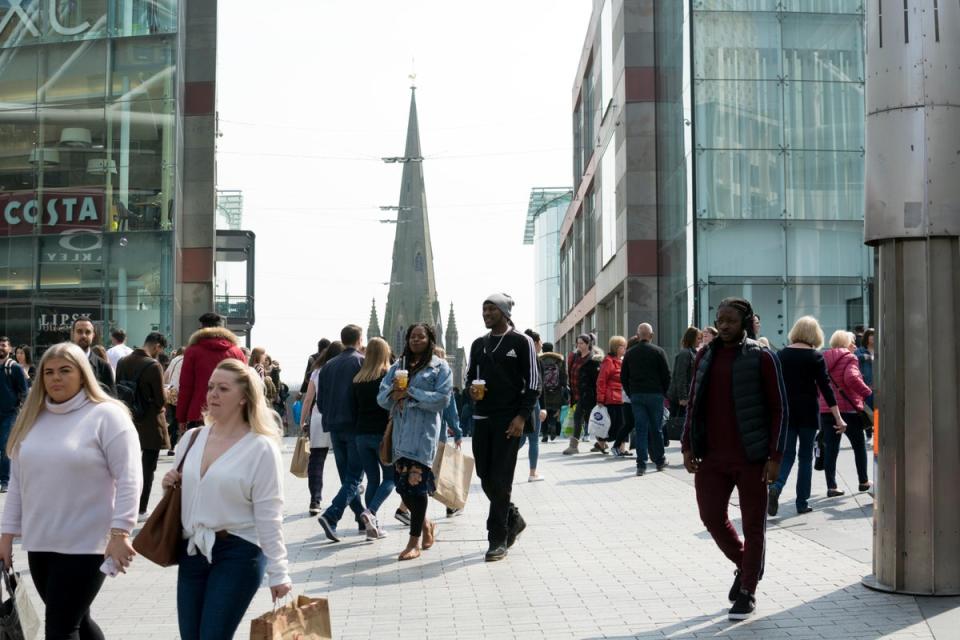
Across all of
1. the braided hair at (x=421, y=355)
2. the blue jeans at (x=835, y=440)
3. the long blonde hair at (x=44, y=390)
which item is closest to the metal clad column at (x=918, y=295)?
the braided hair at (x=421, y=355)

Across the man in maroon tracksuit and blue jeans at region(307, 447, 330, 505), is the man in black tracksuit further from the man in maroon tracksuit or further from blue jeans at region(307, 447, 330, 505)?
blue jeans at region(307, 447, 330, 505)

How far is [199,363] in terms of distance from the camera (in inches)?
440

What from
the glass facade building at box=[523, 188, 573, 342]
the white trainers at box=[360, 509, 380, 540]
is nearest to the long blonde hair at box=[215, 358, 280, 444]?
the white trainers at box=[360, 509, 380, 540]

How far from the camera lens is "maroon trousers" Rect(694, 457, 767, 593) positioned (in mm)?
7719

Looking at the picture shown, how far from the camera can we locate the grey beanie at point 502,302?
33.5 feet

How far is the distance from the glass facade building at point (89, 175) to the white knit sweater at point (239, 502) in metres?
28.0

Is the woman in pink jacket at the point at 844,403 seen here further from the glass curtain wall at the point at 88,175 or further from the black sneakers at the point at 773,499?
the glass curtain wall at the point at 88,175

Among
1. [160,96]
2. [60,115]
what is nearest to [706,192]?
[160,96]

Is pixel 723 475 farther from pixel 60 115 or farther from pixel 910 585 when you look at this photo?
pixel 60 115

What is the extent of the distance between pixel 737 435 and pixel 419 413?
322 cm

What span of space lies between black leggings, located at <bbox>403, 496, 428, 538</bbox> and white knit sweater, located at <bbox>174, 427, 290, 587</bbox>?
5080 mm

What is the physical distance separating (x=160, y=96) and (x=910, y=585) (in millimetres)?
27650

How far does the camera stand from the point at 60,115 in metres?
32.7

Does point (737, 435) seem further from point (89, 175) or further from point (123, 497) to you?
point (89, 175)
